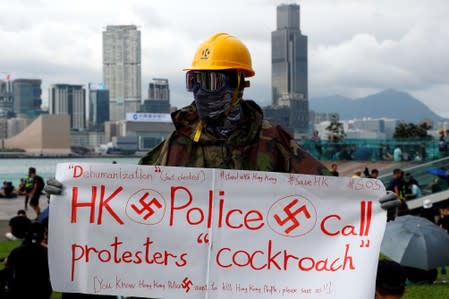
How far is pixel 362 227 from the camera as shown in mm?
4035

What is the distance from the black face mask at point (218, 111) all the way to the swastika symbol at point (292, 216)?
17.1 inches

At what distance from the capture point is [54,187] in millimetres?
3992

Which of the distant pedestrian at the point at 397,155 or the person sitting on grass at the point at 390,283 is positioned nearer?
the person sitting on grass at the point at 390,283

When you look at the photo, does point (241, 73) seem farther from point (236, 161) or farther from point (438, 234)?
point (438, 234)

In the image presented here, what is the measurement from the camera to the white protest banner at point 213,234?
13.1 ft

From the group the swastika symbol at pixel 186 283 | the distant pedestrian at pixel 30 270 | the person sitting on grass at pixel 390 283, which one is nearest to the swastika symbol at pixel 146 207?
the swastika symbol at pixel 186 283

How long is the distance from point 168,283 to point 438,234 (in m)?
7.32

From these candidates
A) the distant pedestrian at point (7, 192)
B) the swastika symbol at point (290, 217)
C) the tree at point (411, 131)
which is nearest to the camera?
the swastika symbol at point (290, 217)

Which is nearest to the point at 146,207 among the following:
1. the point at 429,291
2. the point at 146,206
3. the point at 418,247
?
the point at 146,206

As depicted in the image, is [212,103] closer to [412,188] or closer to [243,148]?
[243,148]

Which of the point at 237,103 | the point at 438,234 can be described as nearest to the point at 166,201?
the point at 237,103

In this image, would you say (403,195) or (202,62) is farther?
(403,195)

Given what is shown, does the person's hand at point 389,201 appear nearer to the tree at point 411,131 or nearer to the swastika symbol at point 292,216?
the swastika symbol at point 292,216

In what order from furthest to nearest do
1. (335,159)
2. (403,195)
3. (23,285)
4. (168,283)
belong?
1. (335,159)
2. (403,195)
3. (23,285)
4. (168,283)
